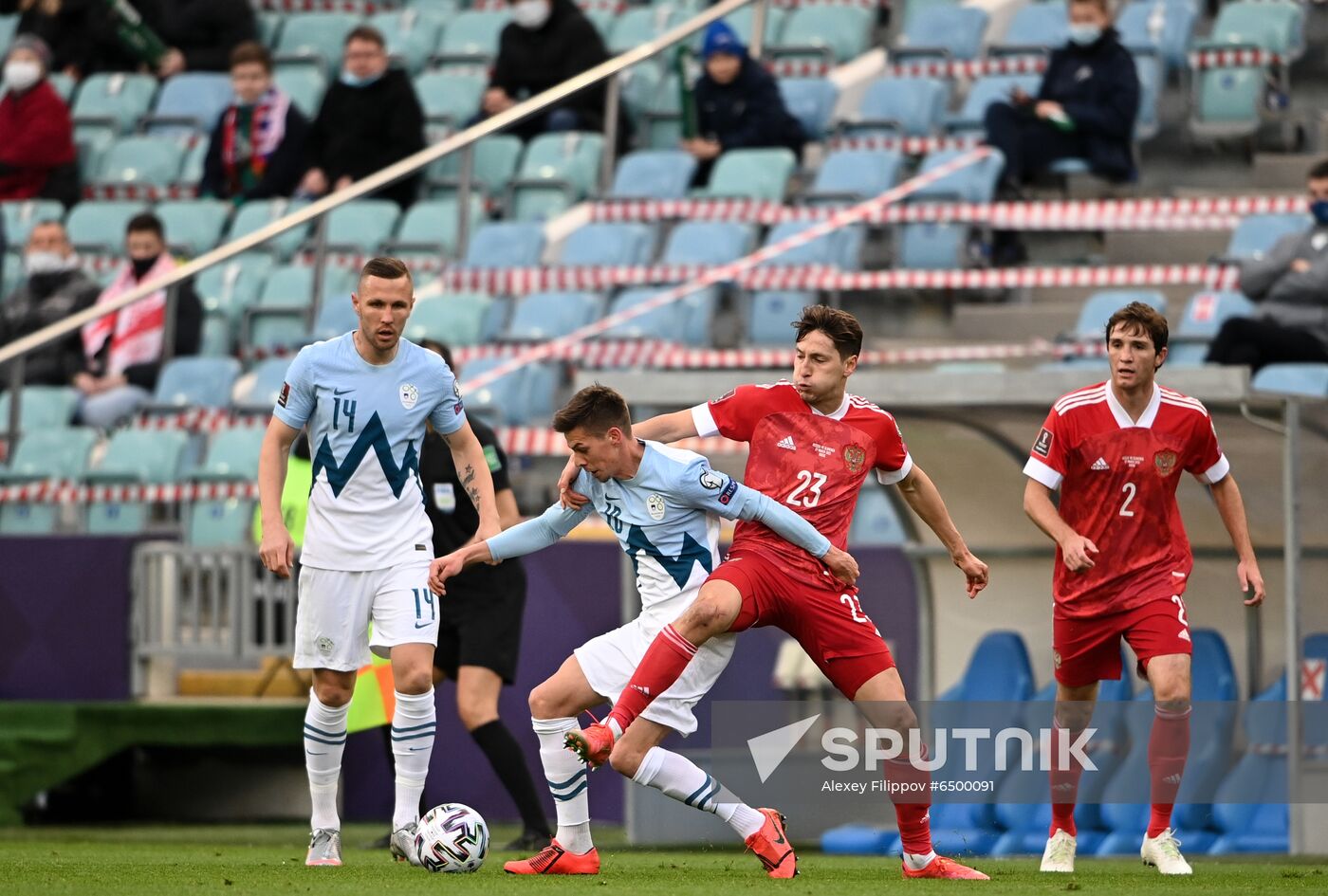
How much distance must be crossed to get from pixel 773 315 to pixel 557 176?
8.98 feet

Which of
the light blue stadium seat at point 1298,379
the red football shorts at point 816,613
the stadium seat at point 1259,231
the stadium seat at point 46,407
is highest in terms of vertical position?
the stadium seat at point 1259,231

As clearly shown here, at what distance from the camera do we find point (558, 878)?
8039 mm

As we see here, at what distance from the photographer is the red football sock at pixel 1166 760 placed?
344 inches

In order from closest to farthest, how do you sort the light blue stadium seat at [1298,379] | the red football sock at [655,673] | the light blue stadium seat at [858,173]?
the red football sock at [655,673] < the light blue stadium seat at [1298,379] < the light blue stadium seat at [858,173]

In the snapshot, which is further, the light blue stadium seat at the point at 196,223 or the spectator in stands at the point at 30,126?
the spectator in stands at the point at 30,126

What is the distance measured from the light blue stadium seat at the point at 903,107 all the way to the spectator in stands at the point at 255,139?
4302 millimetres

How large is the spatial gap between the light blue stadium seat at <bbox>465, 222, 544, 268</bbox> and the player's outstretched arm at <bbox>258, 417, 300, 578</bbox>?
737 centimetres

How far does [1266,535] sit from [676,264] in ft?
16.4

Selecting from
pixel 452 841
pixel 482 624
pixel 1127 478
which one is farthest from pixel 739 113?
pixel 452 841

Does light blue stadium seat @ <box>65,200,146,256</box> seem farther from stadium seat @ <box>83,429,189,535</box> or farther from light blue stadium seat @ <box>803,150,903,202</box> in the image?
light blue stadium seat @ <box>803,150,903,202</box>

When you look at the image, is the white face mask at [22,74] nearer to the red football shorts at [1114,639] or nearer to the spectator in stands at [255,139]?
the spectator in stands at [255,139]

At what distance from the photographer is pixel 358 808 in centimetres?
1298

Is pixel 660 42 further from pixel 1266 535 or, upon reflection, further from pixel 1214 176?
pixel 1266 535

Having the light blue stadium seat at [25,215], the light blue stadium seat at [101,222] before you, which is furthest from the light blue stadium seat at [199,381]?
the light blue stadium seat at [25,215]
